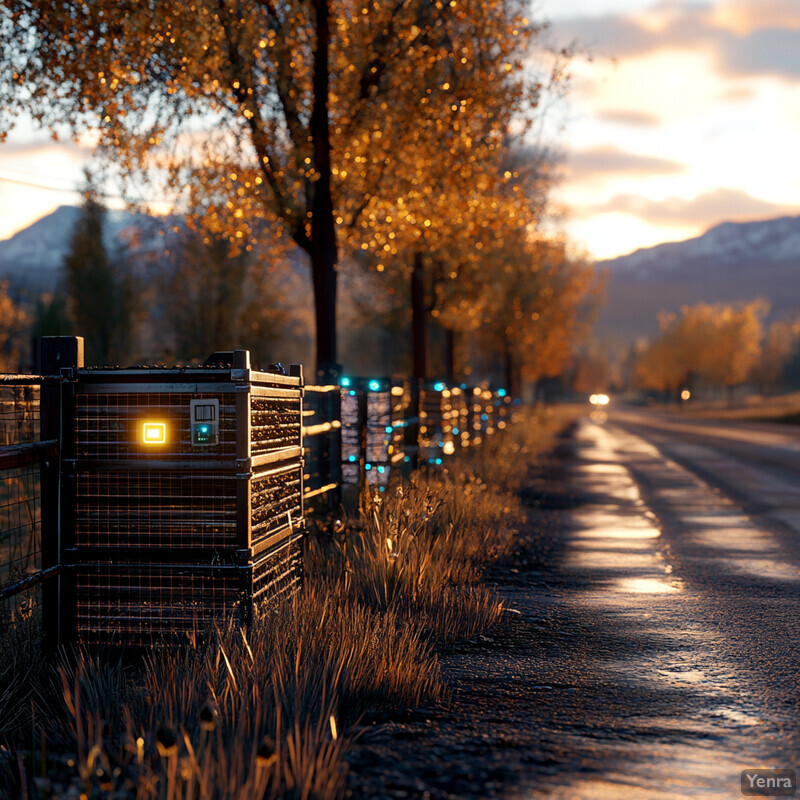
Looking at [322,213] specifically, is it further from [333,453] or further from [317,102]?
[333,453]

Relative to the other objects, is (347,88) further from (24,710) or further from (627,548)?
(24,710)

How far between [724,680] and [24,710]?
401 cm

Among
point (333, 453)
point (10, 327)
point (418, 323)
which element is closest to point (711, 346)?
point (10, 327)

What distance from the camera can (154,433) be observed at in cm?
626

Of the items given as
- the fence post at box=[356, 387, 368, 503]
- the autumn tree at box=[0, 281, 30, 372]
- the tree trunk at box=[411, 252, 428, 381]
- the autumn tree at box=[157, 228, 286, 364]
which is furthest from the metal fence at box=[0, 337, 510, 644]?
the autumn tree at box=[0, 281, 30, 372]

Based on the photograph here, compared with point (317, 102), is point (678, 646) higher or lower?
lower

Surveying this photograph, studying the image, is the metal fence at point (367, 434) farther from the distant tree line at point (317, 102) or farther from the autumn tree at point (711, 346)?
the autumn tree at point (711, 346)

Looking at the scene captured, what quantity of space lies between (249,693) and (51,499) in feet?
7.07

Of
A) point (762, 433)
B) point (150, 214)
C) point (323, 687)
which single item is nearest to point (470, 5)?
point (150, 214)

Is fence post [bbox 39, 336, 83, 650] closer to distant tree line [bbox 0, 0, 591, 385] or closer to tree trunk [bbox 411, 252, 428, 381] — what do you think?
distant tree line [bbox 0, 0, 591, 385]

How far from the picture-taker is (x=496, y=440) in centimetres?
2659

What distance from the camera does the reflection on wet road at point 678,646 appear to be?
4465mm

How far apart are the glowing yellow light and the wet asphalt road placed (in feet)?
7.55

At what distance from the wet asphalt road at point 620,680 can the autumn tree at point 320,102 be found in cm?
498
